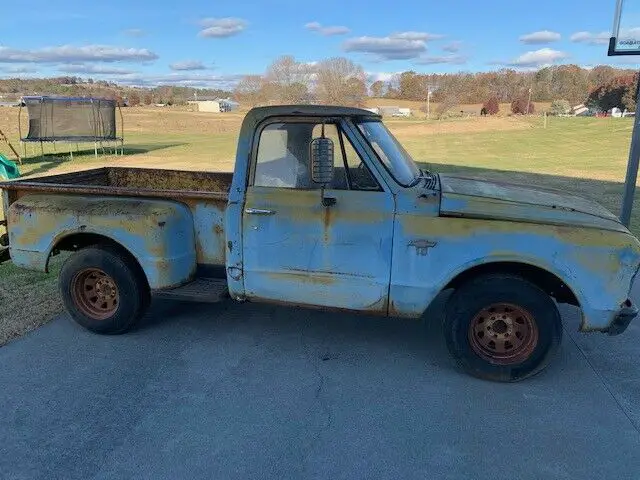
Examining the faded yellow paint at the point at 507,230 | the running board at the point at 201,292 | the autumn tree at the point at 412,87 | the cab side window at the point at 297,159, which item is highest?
the autumn tree at the point at 412,87

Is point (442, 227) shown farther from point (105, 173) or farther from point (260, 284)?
point (105, 173)

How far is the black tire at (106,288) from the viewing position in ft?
15.6

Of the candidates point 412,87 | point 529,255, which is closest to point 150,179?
point 529,255

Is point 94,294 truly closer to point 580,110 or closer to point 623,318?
point 623,318

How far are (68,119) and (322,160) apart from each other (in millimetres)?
21500

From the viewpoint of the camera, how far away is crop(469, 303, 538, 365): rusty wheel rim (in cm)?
402

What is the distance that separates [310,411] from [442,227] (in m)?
1.62

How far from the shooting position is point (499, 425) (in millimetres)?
3564

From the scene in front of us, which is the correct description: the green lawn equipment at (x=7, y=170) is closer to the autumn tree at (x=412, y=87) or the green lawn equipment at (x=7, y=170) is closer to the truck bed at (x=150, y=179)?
the truck bed at (x=150, y=179)

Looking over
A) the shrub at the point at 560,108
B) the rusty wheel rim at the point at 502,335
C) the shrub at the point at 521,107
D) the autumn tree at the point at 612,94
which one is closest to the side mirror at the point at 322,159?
the rusty wheel rim at the point at 502,335

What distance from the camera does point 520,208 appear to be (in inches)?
157

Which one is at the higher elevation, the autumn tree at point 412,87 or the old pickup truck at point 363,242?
the autumn tree at point 412,87

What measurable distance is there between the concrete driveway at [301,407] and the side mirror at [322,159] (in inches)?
61.0

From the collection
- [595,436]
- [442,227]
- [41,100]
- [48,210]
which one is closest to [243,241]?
[442,227]
